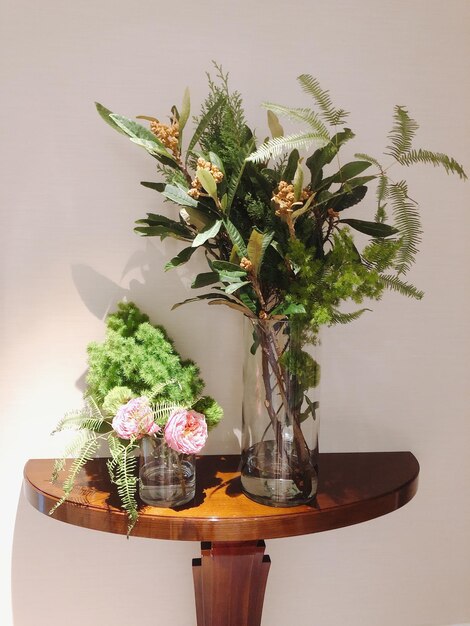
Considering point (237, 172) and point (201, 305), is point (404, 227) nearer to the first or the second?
point (237, 172)

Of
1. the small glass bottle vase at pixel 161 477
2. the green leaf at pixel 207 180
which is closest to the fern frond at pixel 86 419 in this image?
the small glass bottle vase at pixel 161 477

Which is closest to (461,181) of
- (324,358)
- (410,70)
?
(410,70)

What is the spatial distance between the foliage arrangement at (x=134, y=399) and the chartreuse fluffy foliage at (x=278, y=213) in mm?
180

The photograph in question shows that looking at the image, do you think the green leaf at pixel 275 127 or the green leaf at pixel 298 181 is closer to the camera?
the green leaf at pixel 298 181

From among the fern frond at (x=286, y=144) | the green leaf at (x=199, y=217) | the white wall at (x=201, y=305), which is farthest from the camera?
the white wall at (x=201, y=305)

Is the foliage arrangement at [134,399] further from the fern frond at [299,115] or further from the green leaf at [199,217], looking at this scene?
the fern frond at [299,115]

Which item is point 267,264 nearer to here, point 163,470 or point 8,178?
point 163,470

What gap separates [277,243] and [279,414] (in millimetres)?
337

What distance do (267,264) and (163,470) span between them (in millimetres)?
455

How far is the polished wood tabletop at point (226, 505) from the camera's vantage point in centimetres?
109

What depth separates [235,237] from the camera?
3.55 ft

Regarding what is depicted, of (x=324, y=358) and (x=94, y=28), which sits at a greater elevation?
(x=94, y=28)

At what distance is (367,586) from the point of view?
1515 millimetres

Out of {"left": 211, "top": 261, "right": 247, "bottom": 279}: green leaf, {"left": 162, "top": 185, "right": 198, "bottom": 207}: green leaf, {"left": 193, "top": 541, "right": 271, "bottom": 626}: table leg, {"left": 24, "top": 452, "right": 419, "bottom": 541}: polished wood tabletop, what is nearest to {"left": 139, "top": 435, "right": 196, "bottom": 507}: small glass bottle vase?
{"left": 24, "top": 452, "right": 419, "bottom": 541}: polished wood tabletop
